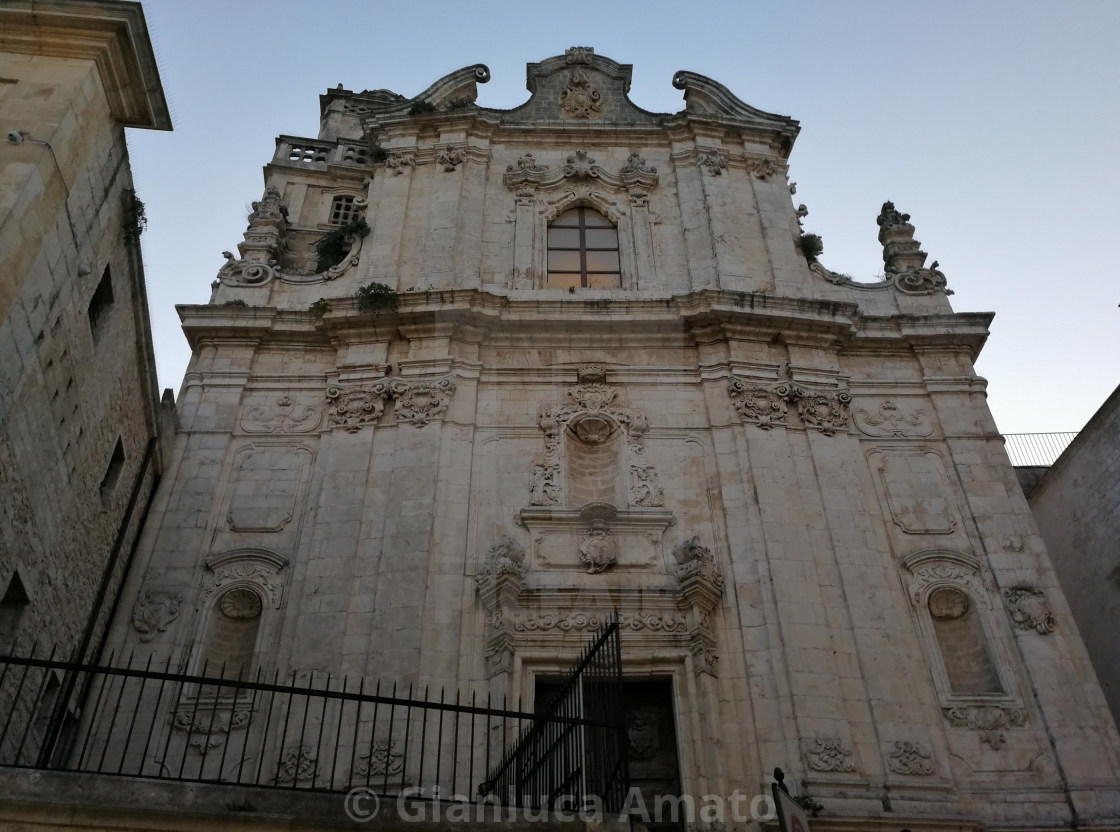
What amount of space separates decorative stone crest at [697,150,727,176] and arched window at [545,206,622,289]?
187cm

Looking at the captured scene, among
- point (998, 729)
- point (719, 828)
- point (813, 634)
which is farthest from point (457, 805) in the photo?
point (998, 729)

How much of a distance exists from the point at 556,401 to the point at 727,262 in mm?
3634

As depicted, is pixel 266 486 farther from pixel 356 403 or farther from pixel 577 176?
pixel 577 176

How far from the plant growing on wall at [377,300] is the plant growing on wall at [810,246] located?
20.9ft

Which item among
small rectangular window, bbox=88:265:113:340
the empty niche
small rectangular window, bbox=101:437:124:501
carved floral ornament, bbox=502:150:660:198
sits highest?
carved floral ornament, bbox=502:150:660:198

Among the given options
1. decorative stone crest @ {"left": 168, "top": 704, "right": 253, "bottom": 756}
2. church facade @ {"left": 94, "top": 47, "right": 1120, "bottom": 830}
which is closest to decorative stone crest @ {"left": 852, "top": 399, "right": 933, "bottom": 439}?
church facade @ {"left": 94, "top": 47, "right": 1120, "bottom": 830}

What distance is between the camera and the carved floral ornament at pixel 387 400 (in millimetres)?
12562

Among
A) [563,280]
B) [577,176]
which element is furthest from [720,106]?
[563,280]

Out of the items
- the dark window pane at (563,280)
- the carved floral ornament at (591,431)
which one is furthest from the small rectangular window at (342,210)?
the carved floral ornament at (591,431)

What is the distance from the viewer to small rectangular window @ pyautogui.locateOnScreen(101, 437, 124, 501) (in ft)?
33.0

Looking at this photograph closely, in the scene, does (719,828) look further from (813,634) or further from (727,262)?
(727,262)

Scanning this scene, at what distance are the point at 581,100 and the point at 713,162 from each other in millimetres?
2935

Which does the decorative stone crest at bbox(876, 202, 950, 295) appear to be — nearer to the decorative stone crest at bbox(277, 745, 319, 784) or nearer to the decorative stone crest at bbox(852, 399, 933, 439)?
the decorative stone crest at bbox(852, 399, 933, 439)

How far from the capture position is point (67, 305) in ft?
27.5
